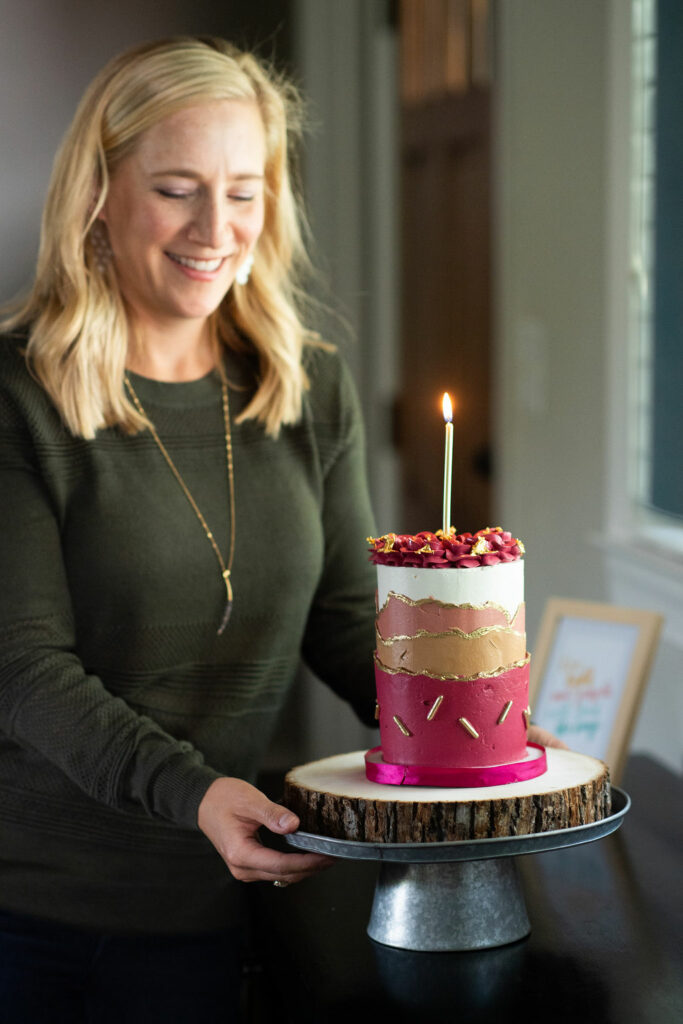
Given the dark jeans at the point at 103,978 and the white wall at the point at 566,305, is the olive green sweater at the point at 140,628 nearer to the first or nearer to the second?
the dark jeans at the point at 103,978

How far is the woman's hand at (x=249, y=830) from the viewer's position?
959 millimetres

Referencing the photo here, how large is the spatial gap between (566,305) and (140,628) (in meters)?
1.25

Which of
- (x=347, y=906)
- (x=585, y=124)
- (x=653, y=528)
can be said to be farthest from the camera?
(x=585, y=124)

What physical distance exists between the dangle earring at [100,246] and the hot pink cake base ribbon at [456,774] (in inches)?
25.8

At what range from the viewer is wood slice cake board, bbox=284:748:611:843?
0.90 metres

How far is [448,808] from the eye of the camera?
903mm

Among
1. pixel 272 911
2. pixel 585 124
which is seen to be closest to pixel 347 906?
pixel 272 911

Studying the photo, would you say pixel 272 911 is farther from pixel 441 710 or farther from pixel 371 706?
pixel 441 710

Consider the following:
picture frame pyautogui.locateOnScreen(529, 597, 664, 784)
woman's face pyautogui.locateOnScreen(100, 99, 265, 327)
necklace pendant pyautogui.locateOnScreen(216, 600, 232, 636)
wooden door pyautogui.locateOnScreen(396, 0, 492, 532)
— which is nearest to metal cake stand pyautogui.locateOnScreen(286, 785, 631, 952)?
necklace pendant pyautogui.locateOnScreen(216, 600, 232, 636)

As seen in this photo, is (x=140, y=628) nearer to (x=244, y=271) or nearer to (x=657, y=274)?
(x=244, y=271)

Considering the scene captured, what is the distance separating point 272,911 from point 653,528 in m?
1.04

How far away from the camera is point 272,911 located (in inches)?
46.8

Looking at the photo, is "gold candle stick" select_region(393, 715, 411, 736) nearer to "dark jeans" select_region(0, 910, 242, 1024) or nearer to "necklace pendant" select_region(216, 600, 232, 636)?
"necklace pendant" select_region(216, 600, 232, 636)

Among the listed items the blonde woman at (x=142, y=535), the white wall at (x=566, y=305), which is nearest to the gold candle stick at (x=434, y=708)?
the blonde woman at (x=142, y=535)
